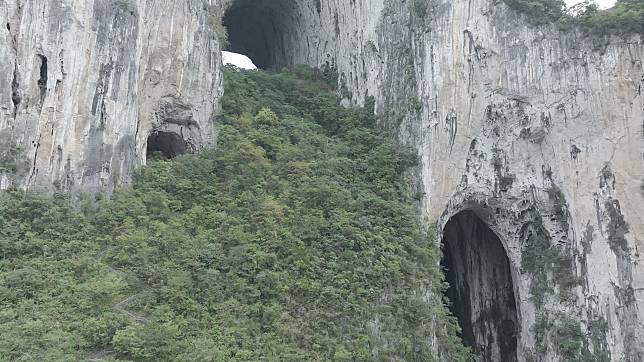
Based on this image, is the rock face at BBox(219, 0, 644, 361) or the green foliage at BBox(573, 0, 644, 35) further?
the green foliage at BBox(573, 0, 644, 35)

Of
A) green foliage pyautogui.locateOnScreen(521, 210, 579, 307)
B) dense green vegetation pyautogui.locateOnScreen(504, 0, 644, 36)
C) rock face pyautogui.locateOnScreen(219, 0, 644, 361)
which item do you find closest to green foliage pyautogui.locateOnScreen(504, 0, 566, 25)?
dense green vegetation pyautogui.locateOnScreen(504, 0, 644, 36)

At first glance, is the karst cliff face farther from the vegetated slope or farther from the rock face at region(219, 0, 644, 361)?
the vegetated slope

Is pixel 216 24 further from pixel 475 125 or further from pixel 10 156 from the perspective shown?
pixel 475 125

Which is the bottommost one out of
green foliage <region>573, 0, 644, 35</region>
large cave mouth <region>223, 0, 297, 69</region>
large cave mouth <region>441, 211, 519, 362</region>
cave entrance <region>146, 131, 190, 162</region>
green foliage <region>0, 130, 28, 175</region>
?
large cave mouth <region>441, 211, 519, 362</region>

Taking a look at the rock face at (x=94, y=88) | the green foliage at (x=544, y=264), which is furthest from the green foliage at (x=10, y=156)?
the green foliage at (x=544, y=264)

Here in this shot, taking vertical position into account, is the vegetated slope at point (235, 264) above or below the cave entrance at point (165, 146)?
below

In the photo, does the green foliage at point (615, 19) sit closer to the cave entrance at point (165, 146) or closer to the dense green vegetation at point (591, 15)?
the dense green vegetation at point (591, 15)

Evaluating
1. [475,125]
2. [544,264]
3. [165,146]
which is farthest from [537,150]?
[165,146]
